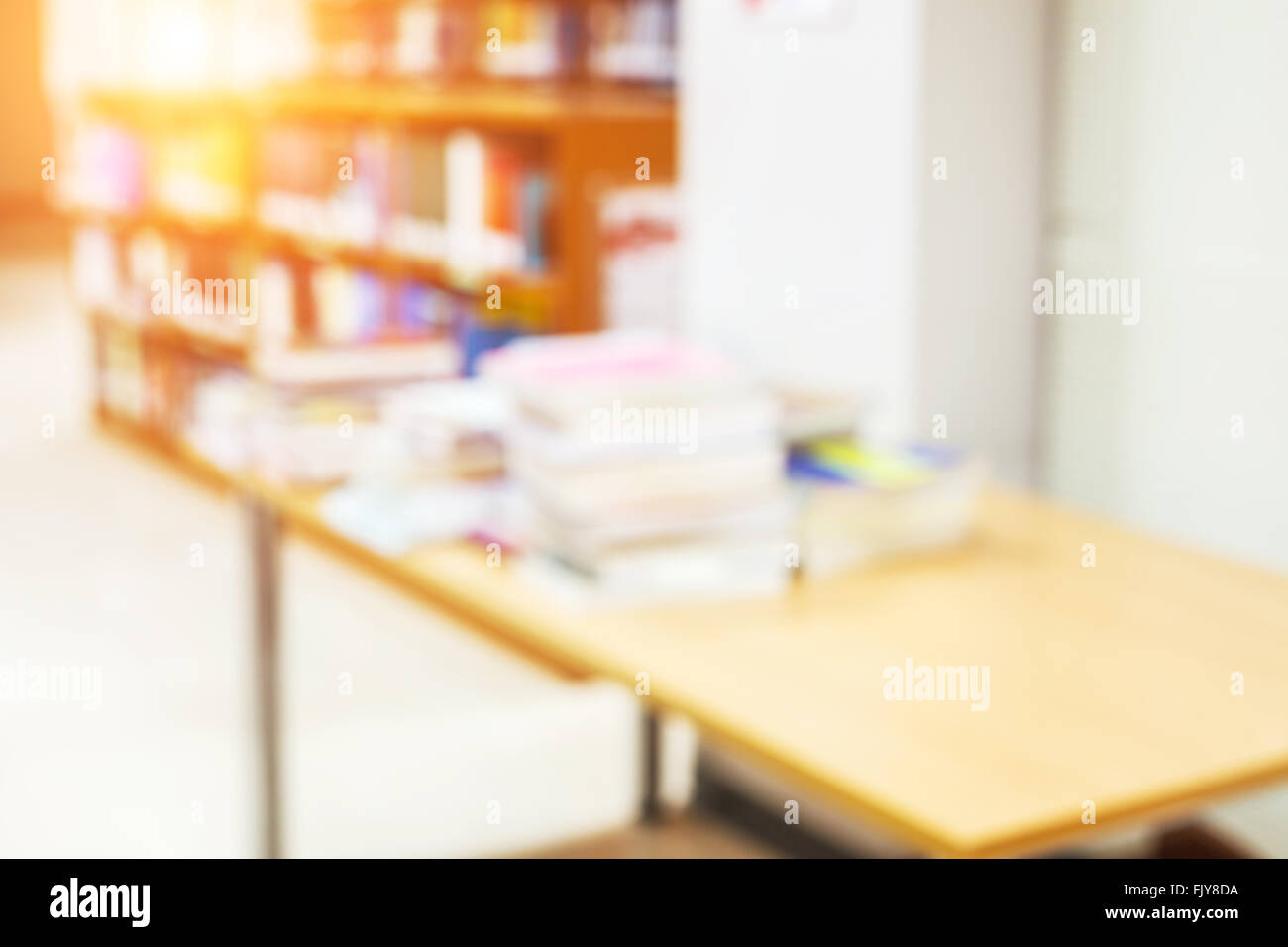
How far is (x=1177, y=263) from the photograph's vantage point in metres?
2.58

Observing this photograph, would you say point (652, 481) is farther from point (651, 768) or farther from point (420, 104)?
point (420, 104)

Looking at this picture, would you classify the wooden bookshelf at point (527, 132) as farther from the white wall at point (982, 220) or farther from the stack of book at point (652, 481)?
the stack of book at point (652, 481)

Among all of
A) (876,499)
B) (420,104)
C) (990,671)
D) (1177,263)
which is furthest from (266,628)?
(420,104)

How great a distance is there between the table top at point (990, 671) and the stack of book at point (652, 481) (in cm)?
5

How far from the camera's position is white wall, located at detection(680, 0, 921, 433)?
2.62 meters

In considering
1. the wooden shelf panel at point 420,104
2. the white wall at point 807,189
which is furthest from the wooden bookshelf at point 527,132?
the white wall at point 807,189

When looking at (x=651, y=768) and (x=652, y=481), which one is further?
(x=651, y=768)

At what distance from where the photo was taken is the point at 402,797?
3.40 meters

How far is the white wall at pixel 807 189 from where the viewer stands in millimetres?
2617

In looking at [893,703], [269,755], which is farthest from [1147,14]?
[269,755]

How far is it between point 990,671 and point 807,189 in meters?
1.17

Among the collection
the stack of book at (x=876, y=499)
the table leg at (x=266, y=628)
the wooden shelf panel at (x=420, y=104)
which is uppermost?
the wooden shelf panel at (x=420, y=104)

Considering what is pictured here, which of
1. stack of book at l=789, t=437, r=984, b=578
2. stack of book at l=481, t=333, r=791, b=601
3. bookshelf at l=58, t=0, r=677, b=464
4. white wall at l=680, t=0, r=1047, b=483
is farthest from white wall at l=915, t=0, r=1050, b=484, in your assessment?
bookshelf at l=58, t=0, r=677, b=464
